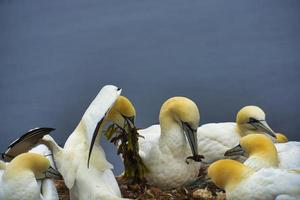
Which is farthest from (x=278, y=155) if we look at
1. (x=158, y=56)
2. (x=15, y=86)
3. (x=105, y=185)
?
(x=15, y=86)

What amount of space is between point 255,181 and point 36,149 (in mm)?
1435

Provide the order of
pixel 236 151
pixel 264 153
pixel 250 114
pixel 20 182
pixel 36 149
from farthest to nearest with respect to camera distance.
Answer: pixel 250 114 → pixel 36 149 → pixel 236 151 → pixel 264 153 → pixel 20 182

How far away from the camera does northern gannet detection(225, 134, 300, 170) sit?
3.56 m

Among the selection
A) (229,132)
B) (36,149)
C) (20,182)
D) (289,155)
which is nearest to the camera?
(20,182)

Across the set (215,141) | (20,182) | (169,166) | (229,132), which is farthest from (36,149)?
(229,132)

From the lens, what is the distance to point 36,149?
400 centimetres

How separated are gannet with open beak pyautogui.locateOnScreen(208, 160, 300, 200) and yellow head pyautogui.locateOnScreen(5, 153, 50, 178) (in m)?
0.90

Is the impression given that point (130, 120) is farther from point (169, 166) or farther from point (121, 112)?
point (169, 166)

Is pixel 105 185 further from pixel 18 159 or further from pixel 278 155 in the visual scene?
pixel 278 155

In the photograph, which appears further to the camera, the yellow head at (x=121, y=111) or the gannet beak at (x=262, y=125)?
the gannet beak at (x=262, y=125)

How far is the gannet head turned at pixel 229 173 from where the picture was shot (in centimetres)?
335

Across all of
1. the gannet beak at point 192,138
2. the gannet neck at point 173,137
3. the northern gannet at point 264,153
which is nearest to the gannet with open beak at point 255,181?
the northern gannet at point 264,153

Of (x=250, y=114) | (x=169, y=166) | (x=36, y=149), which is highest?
(x=250, y=114)

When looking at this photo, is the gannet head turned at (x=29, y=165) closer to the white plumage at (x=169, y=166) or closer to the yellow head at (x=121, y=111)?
→ the yellow head at (x=121, y=111)
